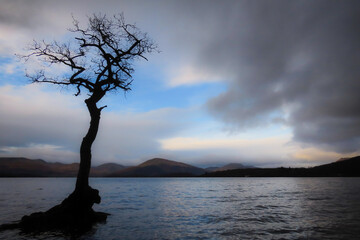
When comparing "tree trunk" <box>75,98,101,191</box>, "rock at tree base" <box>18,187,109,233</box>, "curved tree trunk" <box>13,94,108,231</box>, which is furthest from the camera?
"tree trunk" <box>75,98,101,191</box>

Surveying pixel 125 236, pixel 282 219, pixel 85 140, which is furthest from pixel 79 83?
pixel 282 219

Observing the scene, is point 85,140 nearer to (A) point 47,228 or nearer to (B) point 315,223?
(A) point 47,228

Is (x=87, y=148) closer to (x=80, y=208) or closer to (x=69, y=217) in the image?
(x=80, y=208)

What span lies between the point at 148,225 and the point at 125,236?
3.92m

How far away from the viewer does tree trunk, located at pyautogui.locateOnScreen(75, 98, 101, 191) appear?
17.1 meters

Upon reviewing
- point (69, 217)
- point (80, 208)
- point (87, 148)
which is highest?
point (87, 148)

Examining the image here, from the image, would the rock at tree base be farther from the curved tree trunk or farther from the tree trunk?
the tree trunk

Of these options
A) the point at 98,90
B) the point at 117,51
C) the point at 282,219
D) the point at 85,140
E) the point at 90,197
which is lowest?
the point at 282,219

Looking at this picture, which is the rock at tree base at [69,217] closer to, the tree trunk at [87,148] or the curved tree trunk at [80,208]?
the curved tree trunk at [80,208]

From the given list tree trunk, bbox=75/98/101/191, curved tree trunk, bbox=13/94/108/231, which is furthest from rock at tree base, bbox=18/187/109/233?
tree trunk, bbox=75/98/101/191

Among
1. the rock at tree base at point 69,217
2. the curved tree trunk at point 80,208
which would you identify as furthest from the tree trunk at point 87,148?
the rock at tree base at point 69,217

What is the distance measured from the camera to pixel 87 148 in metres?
17.4

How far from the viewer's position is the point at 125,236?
1379 centimetres

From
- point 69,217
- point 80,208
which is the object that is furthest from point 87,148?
point 69,217
